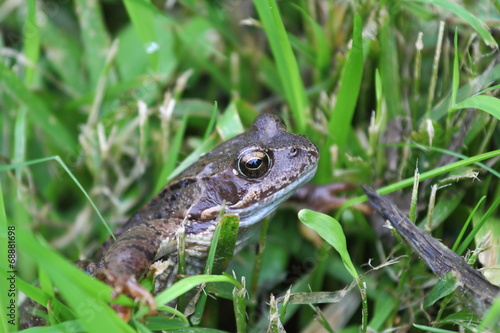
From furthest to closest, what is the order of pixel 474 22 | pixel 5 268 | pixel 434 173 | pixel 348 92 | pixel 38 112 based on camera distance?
pixel 38 112, pixel 348 92, pixel 474 22, pixel 434 173, pixel 5 268

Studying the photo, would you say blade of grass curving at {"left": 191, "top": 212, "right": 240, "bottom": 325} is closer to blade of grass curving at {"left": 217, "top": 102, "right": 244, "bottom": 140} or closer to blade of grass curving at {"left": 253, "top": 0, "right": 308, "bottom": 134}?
blade of grass curving at {"left": 217, "top": 102, "right": 244, "bottom": 140}

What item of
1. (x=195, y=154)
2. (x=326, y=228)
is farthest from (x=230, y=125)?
(x=326, y=228)

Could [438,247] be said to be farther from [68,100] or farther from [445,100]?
[68,100]

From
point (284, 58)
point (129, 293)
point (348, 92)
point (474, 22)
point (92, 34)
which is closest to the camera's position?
point (129, 293)

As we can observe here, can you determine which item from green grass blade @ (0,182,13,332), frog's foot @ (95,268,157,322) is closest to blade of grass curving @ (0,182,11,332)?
green grass blade @ (0,182,13,332)

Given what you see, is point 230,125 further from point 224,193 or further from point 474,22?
point 474,22

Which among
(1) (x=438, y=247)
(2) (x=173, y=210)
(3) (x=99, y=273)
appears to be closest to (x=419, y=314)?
(1) (x=438, y=247)

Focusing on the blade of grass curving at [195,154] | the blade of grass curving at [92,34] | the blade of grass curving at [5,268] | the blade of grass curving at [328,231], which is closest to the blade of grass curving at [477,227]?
the blade of grass curving at [328,231]
